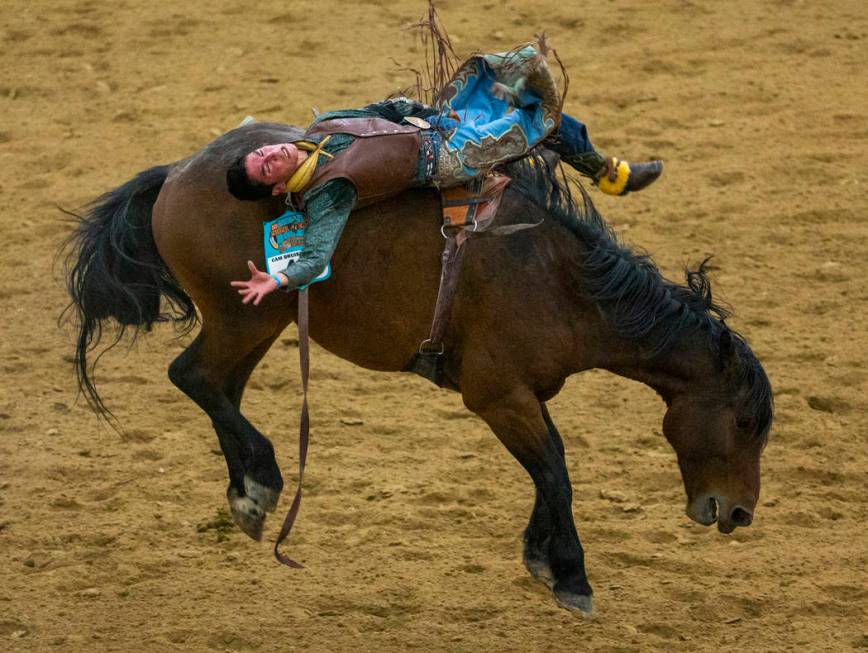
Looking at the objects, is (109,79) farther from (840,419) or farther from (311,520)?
(840,419)

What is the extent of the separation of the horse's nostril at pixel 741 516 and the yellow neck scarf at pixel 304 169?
76.9 inches

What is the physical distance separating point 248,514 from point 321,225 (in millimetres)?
1157

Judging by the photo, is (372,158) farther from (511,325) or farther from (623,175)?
(623,175)

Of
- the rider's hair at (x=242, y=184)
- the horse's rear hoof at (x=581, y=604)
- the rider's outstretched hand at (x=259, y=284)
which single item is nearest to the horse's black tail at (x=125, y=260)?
the rider's hair at (x=242, y=184)

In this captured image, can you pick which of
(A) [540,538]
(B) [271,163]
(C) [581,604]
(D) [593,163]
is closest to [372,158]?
(B) [271,163]

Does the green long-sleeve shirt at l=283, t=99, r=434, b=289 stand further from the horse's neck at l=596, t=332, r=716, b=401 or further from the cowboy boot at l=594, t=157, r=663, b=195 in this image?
the horse's neck at l=596, t=332, r=716, b=401

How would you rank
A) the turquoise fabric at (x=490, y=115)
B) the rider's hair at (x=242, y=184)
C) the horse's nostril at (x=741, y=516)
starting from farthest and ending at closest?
the horse's nostril at (x=741, y=516), the turquoise fabric at (x=490, y=115), the rider's hair at (x=242, y=184)

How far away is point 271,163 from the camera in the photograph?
444cm

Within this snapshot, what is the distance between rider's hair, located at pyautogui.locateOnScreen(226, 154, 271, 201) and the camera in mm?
4465

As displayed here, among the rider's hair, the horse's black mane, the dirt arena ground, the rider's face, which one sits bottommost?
the dirt arena ground

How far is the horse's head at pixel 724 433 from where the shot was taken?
496 cm

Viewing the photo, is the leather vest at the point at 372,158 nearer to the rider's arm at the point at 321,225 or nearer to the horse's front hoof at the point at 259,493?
the rider's arm at the point at 321,225

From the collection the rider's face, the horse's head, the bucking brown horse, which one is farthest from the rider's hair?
the horse's head

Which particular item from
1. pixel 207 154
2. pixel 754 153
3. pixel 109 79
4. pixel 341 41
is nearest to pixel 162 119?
pixel 109 79
